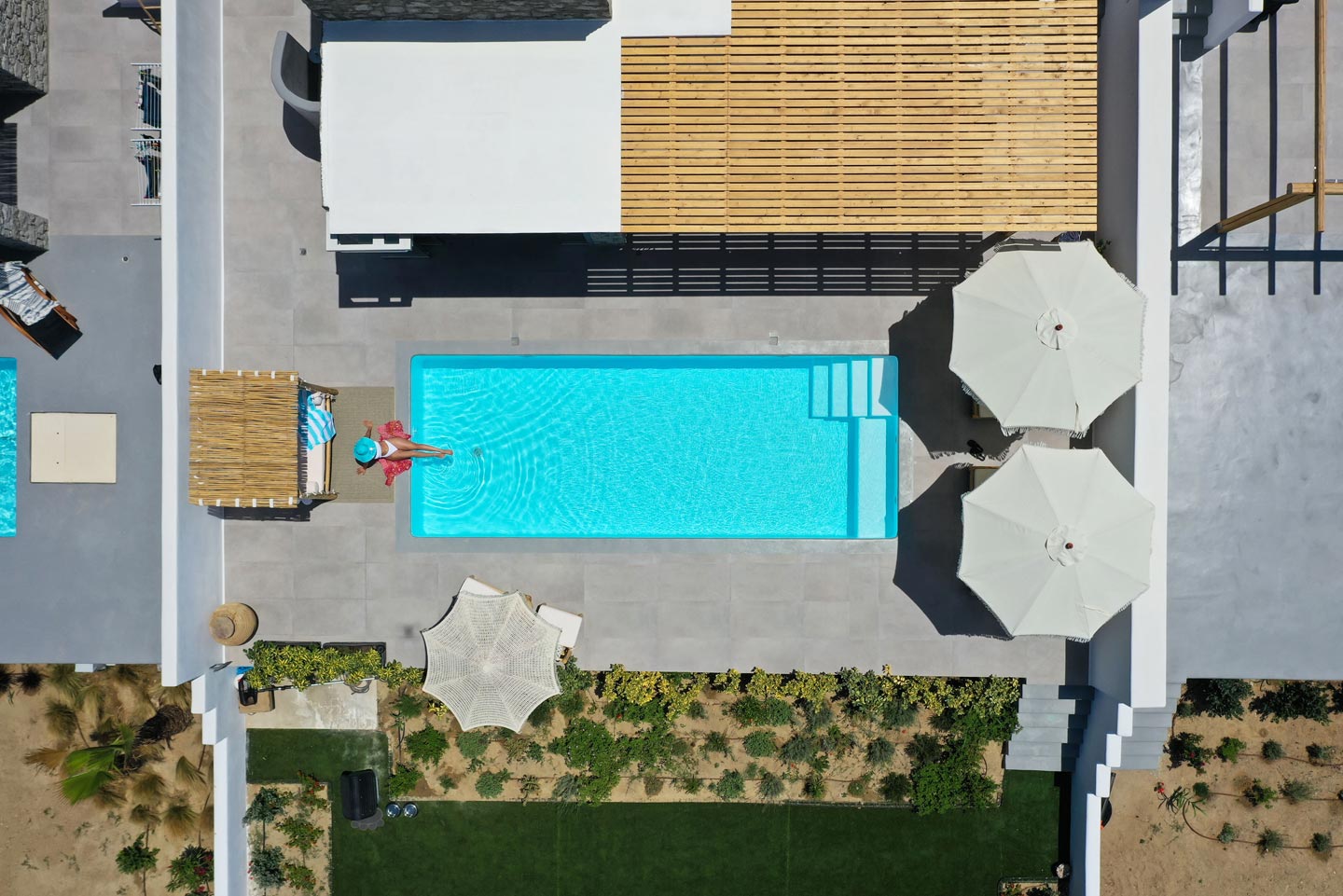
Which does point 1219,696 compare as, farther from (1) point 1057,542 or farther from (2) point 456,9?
(2) point 456,9

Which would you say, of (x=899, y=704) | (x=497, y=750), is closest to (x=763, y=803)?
(x=899, y=704)

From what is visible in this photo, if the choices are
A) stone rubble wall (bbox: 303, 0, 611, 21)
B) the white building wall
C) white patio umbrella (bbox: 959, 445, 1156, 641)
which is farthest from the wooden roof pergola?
the white building wall

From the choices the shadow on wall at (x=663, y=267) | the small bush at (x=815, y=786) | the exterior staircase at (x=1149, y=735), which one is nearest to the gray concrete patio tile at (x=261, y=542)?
the shadow on wall at (x=663, y=267)

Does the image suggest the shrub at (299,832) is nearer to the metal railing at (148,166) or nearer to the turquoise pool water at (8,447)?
the turquoise pool water at (8,447)

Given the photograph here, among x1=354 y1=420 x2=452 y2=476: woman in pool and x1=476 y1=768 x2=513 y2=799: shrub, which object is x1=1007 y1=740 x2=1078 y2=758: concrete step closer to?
x1=476 y1=768 x2=513 y2=799: shrub

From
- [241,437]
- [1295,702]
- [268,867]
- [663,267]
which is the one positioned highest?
[663,267]

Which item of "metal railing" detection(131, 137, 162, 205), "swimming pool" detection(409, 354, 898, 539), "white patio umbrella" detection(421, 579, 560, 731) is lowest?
"white patio umbrella" detection(421, 579, 560, 731)

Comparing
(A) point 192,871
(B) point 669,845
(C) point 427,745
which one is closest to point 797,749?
(B) point 669,845
